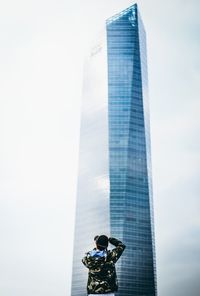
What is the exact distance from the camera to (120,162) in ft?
329

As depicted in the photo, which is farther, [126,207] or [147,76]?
[147,76]

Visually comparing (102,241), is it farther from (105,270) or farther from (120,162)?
(120,162)

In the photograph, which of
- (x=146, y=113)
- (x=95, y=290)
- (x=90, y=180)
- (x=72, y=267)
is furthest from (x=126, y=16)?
(x=95, y=290)

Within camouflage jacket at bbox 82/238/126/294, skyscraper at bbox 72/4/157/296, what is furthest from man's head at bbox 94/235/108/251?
skyscraper at bbox 72/4/157/296

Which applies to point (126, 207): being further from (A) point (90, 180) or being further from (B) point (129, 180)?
(A) point (90, 180)

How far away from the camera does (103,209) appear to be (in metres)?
102

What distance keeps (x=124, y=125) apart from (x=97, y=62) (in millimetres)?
27639

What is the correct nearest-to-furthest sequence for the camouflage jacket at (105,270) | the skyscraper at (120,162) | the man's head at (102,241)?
the man's head at (102,241) → the camouflage jacket at (105,270) → the skyscraper at (120,162)

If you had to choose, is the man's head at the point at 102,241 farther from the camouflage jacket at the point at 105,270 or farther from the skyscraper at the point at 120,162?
the skyscraper at the point at 120,162

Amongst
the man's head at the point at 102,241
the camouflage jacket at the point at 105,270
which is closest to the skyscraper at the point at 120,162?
the camouflage jacket at the point at 105,270

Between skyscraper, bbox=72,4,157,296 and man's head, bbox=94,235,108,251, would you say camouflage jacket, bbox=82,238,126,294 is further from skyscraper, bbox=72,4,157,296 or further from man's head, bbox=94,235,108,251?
skyscraper, bbox=72,4,157,296

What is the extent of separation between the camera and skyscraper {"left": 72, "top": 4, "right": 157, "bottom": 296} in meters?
99.1

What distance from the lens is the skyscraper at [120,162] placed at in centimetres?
9906

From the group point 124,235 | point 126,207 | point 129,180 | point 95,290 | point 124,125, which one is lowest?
point 95,290
